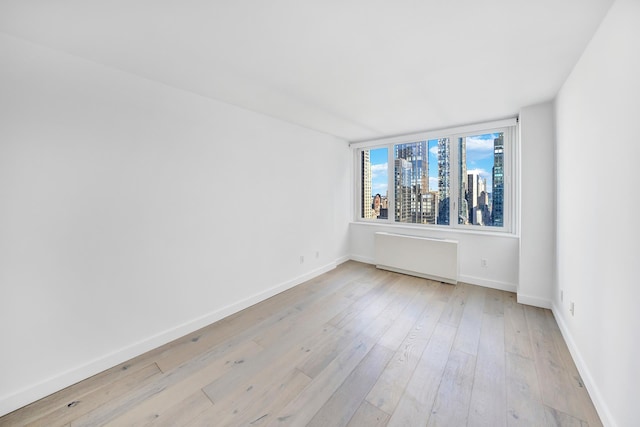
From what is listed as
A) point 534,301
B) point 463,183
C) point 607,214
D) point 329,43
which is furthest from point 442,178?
point 329,43

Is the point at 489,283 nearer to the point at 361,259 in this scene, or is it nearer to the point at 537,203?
the point at 537,203

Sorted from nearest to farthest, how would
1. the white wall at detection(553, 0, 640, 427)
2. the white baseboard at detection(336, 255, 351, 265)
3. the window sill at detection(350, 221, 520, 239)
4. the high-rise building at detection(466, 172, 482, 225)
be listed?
the white wall at detection(553, 0, 640, 427)
the window sill at detection(350, 221, 520, 239)
the high-rise building at detection(466, 172, 482, 225)
the white baseboard at detection(336, 255, 351, 265)

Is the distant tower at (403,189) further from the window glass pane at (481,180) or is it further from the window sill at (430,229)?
the window glass pane at (481,180)

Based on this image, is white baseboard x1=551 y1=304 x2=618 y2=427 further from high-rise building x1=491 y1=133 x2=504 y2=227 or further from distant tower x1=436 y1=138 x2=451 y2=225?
distant tower x1=436 y1=138 x2=451 y2=225

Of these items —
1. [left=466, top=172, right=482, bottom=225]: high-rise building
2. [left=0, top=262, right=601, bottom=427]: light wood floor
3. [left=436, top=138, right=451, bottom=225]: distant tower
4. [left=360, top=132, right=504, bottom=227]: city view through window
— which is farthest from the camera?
[left=436, top=138, right=451, bottom=225]: distant tower

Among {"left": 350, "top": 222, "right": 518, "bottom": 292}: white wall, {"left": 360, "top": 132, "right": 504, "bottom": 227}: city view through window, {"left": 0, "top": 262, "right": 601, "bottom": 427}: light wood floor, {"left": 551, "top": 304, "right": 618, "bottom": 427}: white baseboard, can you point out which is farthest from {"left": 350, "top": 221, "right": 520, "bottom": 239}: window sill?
{"left": 551, "top": 304, "right": 618, "bottom": 427}: white baseboard

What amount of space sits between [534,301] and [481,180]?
1.77 m

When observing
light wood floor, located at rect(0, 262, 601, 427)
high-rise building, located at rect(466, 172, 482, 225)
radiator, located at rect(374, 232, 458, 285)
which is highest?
high-rise building, located at rect(466, 172, 482, 225)

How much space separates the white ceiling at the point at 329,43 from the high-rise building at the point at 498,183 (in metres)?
0.95

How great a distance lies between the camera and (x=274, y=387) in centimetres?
177

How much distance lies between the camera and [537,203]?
9.37ft

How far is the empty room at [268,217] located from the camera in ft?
4.72

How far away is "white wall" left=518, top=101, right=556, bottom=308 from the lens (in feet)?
9.16

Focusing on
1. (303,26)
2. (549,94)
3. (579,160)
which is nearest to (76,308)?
(303,26)
